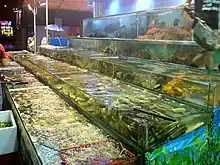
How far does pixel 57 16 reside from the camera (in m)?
12.1

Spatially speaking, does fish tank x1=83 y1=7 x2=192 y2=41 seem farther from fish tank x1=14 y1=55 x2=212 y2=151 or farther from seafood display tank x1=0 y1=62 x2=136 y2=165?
seafood display tank x1=0 y1=62 x2=136 y2=165

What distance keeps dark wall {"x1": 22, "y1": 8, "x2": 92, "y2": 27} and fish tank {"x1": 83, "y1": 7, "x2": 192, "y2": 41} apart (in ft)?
21.9

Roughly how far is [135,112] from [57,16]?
11443mm

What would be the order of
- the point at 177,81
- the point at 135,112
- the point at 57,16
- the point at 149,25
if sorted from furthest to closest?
the point at 57,16
the point at 149,25
the point at 177,81
the point at 135,112

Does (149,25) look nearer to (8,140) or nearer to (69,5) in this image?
(8,140)

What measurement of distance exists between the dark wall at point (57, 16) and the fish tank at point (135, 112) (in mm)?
9907

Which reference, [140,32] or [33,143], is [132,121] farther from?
[140,32]

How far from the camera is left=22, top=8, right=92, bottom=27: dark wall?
452 inches

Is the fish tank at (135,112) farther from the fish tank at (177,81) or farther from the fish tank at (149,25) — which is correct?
the fish tank at (149,25)

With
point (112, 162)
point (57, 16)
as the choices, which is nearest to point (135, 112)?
point (112, 162)

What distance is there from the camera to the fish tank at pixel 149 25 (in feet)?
9.44

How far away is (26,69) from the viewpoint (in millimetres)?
4383

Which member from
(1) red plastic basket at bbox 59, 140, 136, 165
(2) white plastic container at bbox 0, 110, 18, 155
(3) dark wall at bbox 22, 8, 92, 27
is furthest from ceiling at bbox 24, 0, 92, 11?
(1) red plastic basket at bbox 59, 140, 136, 165

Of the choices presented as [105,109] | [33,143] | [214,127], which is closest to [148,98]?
[105,109]
